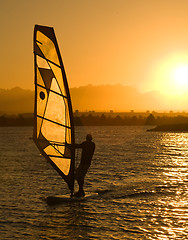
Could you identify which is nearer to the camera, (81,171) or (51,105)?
(51,105)

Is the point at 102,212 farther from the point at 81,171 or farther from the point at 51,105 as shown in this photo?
the point at 51,105

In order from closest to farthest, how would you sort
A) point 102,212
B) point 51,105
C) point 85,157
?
1. point 51,105
2. point 102,212
3. point 85,157

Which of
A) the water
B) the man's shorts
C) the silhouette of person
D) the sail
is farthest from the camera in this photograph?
the man's shorts

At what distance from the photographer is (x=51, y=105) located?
13.6 m

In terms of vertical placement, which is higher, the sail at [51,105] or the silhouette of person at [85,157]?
the sail at [51,105]

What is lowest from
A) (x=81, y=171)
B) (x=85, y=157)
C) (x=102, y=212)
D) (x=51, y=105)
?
(x=102, y=212)

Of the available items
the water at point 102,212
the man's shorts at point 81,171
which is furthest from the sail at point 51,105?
the water at point 102,212

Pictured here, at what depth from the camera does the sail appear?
1315 centimetres

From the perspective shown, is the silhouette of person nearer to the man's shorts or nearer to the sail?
the man's shorts

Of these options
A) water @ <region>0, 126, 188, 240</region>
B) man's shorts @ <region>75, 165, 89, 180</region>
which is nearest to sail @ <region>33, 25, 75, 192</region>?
man's shorts @ <region>75, 165, 89, 180</region>

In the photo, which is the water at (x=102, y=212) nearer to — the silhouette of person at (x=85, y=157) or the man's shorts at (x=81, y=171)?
the man's shorts at (x=81, y=171)

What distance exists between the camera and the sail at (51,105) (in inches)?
518

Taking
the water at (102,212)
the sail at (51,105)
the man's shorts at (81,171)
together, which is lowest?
the water at (102,212)

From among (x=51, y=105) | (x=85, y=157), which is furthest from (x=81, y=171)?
(x=51, y=105)
